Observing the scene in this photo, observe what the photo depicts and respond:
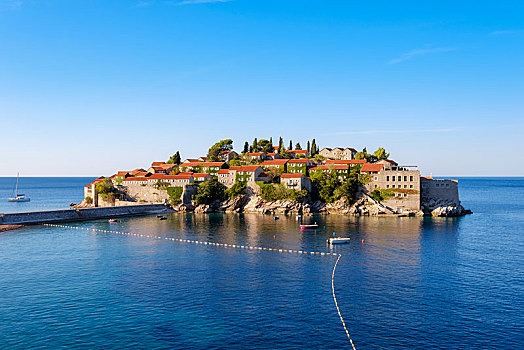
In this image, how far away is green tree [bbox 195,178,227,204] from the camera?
118 metres

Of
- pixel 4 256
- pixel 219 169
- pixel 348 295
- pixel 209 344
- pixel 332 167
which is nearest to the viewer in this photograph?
pixel 209 344

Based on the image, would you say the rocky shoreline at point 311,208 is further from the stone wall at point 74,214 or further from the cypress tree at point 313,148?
the cypress tree at point 313,148


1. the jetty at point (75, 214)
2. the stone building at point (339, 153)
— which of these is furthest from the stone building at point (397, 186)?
the jetty at point (75, 214)

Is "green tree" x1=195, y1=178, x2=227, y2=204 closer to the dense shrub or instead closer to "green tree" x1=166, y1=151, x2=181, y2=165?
the dense shrub

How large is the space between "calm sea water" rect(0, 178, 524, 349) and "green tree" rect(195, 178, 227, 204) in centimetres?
4774

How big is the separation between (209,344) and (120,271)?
80.0 ft

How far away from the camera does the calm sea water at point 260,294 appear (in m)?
28.9

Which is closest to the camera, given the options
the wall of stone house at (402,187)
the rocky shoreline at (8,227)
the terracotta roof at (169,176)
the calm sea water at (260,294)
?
the calm sea water at (260,294)

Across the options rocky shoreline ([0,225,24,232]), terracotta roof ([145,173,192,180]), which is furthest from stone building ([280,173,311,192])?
rocky shoreline ([0,225,24,232])

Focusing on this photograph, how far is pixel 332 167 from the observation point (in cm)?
12006

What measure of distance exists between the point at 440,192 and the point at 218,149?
295 ft

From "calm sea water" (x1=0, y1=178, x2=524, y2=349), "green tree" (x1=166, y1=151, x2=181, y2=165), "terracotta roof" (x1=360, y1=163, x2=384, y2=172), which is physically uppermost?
"green tree" (x1=166, y1=151, x2=181, y2=165)

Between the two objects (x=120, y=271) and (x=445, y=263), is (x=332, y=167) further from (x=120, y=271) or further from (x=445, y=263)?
(x=120, y=271)

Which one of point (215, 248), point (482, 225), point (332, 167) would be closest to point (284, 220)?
point (332, 167)
